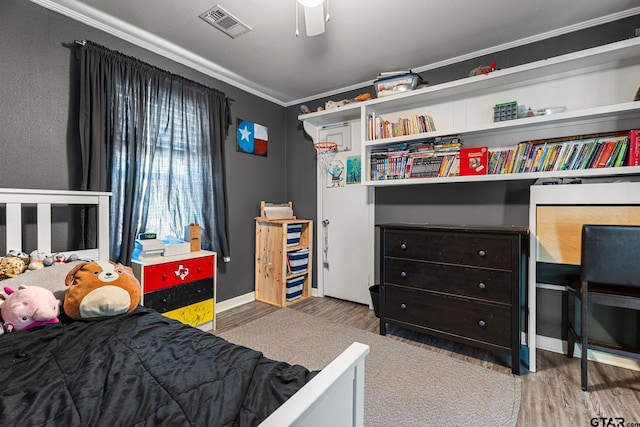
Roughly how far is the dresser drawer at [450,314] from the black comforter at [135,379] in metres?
1.62

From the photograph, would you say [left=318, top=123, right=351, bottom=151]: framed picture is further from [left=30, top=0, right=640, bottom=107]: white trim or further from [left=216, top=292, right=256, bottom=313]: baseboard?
[left=216, top=292, right=256, bottom=313]: baseboard

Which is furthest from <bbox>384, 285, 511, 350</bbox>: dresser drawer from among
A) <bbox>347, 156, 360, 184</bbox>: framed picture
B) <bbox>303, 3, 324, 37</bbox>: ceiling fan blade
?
Result: <bbox>303, 3, 324, 37</bbox>: ceiling fan blade

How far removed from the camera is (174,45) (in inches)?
99.0

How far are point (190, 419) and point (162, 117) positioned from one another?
2490mm

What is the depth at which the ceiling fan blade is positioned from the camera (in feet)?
5.40

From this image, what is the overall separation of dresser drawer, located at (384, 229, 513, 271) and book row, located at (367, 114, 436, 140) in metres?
0.98

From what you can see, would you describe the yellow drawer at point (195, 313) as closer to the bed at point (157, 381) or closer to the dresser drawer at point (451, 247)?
the bed at point (157, 381)

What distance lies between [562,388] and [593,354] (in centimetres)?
62

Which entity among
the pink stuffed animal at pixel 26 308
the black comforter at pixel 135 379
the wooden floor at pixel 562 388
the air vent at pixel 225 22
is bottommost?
the wooden floor at pixel 562 388

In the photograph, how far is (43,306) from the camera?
1292mm


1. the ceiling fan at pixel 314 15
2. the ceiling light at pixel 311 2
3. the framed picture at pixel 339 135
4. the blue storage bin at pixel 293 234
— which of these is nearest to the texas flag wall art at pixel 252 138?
the framed picture at pixel 339 135

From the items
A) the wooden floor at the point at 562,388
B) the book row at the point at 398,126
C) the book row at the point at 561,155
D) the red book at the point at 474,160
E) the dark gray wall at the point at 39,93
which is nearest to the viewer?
the wooden floor at the point at 562,388

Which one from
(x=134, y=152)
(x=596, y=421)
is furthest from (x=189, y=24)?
(x=596, y=421)

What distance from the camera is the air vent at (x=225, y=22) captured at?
204cm
